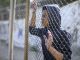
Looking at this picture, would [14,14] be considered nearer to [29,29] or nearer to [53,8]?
[29,29]

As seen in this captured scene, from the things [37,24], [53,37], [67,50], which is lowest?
[67,50]

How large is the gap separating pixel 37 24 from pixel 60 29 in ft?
1.54

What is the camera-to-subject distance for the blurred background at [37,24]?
3.02 metres

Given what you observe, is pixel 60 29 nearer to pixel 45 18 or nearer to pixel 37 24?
pixel 45 18

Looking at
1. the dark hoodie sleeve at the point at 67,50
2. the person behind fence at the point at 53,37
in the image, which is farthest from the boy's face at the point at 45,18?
the dark hoodie sleeve at the point at 67,50

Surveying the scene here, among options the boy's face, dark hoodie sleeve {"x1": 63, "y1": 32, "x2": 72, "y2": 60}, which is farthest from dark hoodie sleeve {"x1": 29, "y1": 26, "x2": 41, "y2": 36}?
dark hoodie sleeve {"x1": 63, "y1": 32, "x2": 72, "y2": 60}

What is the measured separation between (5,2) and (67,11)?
2.00 m

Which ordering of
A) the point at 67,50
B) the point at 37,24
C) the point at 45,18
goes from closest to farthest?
the point at 67,50 < the point at 45,18 < the point at 37,24

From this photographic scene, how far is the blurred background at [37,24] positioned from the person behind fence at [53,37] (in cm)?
6

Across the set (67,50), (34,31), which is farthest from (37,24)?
(67,50)

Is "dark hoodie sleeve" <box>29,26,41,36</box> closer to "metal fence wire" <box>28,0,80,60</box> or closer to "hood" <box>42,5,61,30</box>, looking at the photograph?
"metal fence wire" <box>28,0,80,60</box>

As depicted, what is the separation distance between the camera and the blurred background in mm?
3021

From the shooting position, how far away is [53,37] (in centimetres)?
326

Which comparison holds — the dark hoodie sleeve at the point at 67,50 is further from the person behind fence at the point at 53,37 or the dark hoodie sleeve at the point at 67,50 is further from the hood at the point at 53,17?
the hood at the point at 53,17
